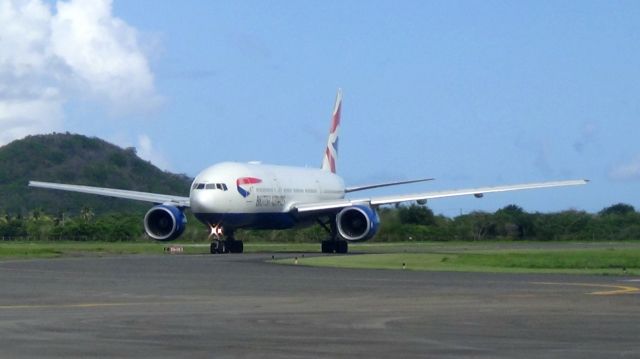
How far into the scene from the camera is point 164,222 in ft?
192

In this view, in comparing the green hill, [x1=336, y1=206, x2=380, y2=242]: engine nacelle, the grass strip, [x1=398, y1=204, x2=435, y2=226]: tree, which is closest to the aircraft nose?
[x1=336, y1=206, x2=380, y2=242]: engine nacelle

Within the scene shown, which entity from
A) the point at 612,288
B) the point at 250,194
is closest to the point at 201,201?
the point at 250,194

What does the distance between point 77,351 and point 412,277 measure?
60.8ft

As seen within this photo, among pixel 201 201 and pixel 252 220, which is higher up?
pixel 201 201

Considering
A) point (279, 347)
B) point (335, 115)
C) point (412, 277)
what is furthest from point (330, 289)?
point (335, 115)

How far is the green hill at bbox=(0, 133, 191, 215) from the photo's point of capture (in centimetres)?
15350

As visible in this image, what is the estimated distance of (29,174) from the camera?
16775 centimetres

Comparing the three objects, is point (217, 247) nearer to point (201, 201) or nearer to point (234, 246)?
point (234, 246)

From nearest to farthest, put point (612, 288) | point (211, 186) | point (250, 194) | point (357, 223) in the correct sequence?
point (612, 288)
point (211, 186)
point (250, 194)
point (357, 223)

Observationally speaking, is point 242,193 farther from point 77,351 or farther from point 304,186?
point 77,351

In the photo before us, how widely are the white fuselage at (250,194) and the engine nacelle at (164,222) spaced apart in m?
1.84

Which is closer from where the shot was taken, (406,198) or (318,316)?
(318,316)

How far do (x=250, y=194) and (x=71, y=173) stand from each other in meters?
109

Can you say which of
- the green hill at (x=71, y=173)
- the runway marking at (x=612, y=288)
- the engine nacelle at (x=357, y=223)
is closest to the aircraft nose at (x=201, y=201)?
the engine nacelle at (x=357, y=223)
